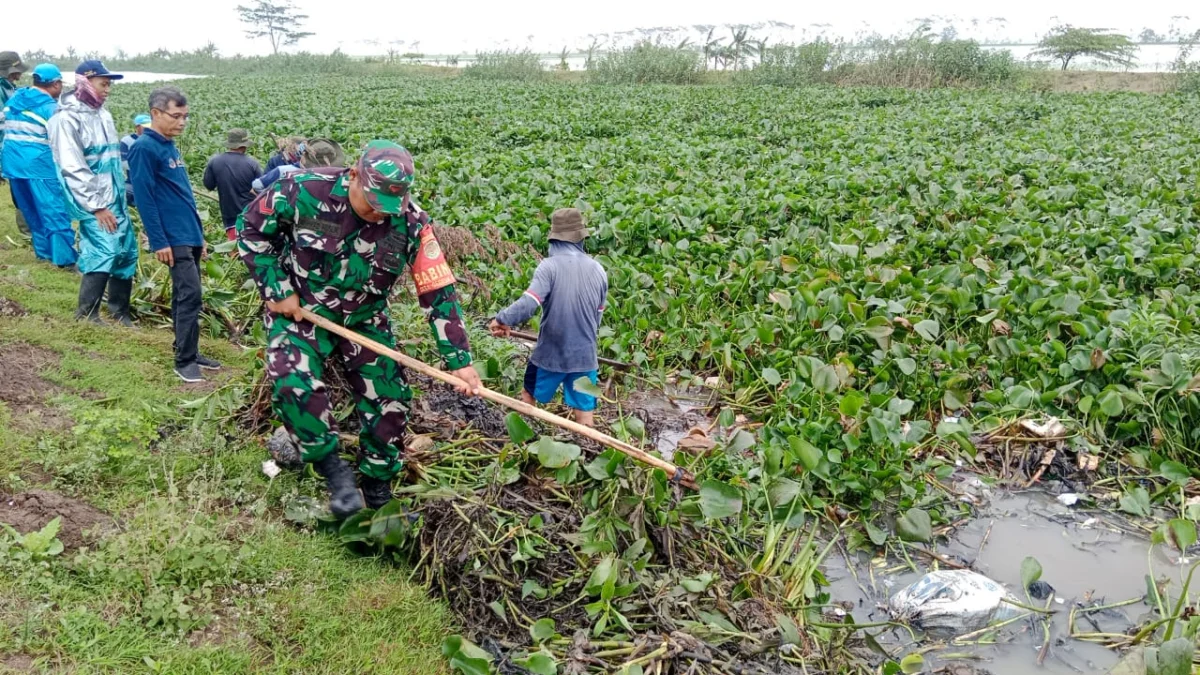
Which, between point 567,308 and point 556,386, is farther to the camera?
point 556,386

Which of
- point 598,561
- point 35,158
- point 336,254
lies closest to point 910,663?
point 598,561

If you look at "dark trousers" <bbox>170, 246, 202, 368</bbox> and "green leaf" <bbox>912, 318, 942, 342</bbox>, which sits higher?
"dark trousers" <bbox>170, 246, 202, 368</bbox>

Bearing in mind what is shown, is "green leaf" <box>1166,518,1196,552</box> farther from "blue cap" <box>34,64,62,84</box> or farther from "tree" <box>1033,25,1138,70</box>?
"tree" <box>1033,25,1138,70</box>

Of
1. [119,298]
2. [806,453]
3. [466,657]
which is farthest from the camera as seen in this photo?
[119,298]

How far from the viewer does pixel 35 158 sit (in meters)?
5.80

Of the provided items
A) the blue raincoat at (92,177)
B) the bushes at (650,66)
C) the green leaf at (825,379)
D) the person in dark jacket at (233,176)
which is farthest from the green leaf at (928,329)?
the bushes at (650,66)

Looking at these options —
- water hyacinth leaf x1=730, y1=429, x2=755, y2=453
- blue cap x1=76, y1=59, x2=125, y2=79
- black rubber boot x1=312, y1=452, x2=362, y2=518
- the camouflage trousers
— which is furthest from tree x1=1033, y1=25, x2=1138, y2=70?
black rubber boot x1=312, y1=452, x2=362, y2=518

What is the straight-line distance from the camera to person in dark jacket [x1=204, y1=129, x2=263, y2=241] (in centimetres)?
568

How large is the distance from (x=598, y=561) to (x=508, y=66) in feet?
102

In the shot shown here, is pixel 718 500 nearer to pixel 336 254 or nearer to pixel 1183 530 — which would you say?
pixel 336 254

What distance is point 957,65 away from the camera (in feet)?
78.8

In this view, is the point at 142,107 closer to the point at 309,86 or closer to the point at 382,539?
the point at 309,86

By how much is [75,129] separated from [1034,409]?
5310 millimetres

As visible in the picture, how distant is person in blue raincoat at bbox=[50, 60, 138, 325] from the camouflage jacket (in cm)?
228
